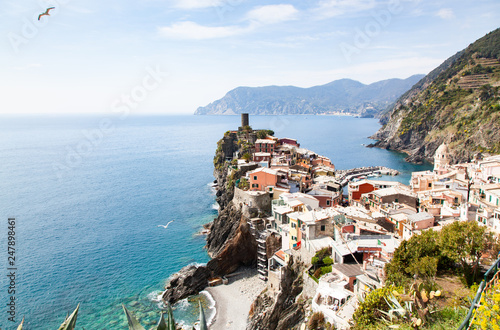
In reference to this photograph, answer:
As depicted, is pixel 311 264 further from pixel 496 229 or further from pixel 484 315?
pixel 484 315

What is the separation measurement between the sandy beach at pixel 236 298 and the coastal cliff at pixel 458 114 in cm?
5669

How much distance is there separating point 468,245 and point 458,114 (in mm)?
86770

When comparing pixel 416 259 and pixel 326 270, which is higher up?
pixel 416 259

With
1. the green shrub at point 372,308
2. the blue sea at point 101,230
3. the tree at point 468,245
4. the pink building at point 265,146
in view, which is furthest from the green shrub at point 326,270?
the pink building at point 265,146

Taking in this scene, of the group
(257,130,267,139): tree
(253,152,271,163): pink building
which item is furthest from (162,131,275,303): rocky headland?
(257,130,267,139): tree

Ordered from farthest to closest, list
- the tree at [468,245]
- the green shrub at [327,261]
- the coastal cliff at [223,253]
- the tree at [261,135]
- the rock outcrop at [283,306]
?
1. the tree at [261,135]
2. the coastal cliff at [223,253]
3. the green shrub at [327,261]
4. the rock outcrop at [283,306]
5. the tree at [468,245]

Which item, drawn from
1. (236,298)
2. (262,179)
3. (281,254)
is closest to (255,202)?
(262,179)

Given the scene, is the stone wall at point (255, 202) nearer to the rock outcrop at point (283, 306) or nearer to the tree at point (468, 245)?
the rock outcrop at point (283, 306)

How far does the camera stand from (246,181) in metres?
39.0

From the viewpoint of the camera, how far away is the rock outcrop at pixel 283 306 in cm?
2080

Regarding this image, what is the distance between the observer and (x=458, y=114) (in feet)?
286

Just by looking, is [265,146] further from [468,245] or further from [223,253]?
[468,245]

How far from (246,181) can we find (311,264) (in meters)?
17.4

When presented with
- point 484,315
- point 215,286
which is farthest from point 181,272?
point 484,315
